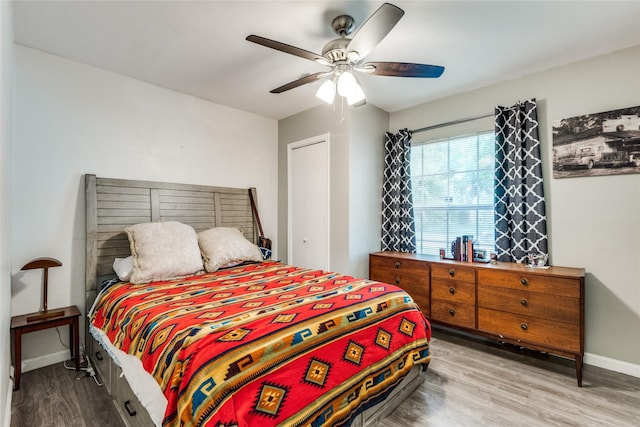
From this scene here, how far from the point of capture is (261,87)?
313 centimetres

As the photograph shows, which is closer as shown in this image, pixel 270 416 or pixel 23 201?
pixel 270 416

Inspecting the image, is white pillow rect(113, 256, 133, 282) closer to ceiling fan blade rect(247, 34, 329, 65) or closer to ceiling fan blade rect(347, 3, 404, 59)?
ceiling fan blade rect(247, 34, 329, 65)

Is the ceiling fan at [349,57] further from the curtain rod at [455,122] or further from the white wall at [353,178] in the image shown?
the curtain rod at [455,122]

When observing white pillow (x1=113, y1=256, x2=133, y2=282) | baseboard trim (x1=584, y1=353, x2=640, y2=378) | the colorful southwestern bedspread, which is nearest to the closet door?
the colorful southwestern bedspread

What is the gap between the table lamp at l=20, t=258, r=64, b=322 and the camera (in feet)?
7.33

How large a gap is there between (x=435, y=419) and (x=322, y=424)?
887 millimetres

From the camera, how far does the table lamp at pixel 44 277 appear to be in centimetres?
223

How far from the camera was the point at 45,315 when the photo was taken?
229 cm

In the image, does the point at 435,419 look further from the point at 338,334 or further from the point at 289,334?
the point at 289,334

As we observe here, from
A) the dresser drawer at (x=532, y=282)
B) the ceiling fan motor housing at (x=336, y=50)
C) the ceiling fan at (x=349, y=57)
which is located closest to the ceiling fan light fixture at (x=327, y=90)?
the ceiling fan at (x=349, y=57)

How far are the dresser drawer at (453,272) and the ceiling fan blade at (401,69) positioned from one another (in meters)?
1.70

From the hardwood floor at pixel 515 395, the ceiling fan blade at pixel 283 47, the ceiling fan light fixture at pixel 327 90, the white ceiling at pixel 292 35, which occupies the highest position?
the white ceiling at pixel 292 35

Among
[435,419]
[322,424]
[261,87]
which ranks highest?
[261,87]

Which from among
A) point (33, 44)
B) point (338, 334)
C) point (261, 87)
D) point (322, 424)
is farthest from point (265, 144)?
point (322, 424)
